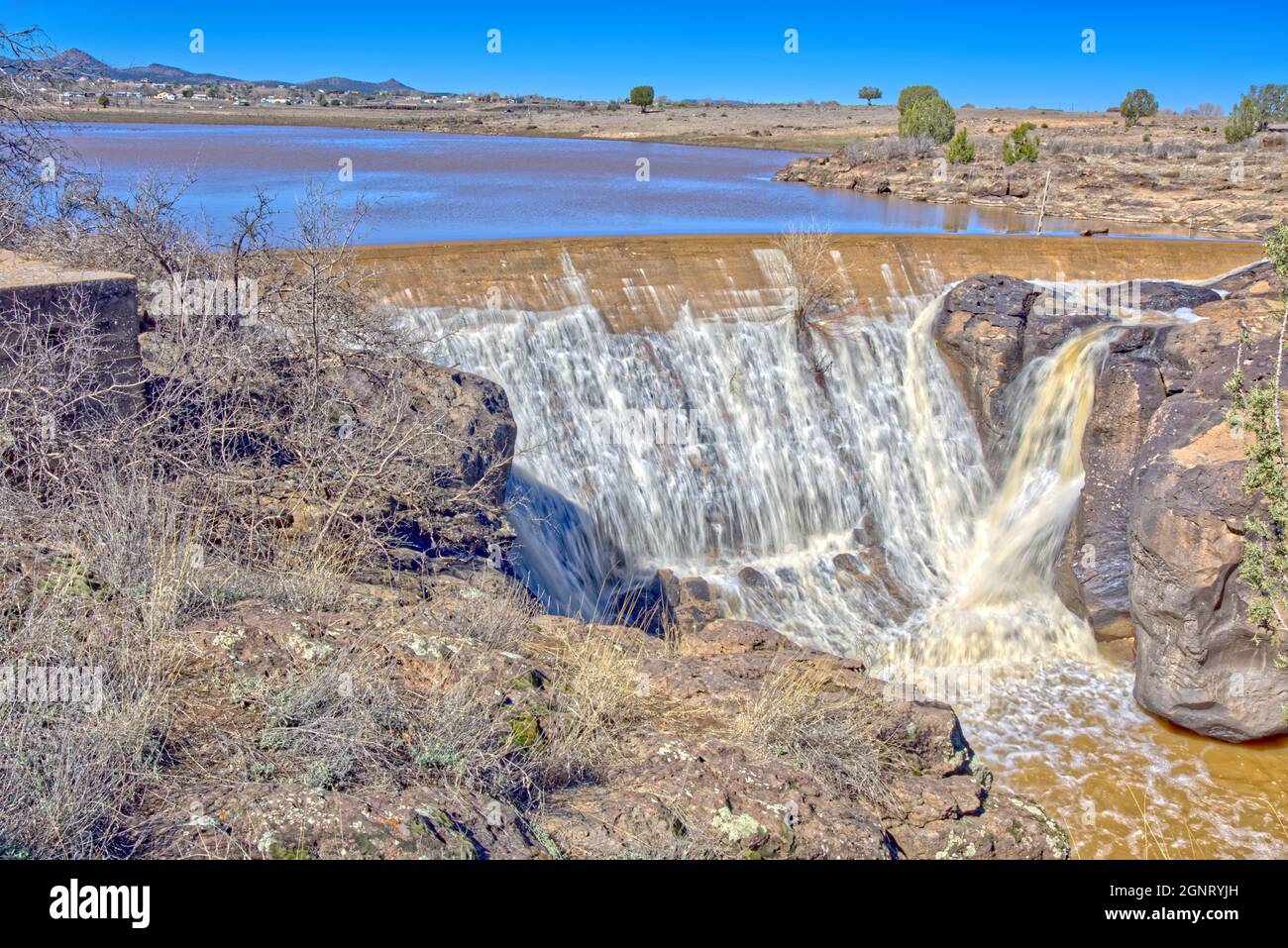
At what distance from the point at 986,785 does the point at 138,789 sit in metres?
4.55

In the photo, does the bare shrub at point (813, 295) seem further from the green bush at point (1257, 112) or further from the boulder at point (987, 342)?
the green bush at point (1257, 112)

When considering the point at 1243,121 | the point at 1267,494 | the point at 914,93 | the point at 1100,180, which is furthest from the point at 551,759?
the point at 914,93

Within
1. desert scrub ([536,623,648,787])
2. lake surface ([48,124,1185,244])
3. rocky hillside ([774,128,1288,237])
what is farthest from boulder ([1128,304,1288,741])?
rocky hillside ([774,128,1288,237])

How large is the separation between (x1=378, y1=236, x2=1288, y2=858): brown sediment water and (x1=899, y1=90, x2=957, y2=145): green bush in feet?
103

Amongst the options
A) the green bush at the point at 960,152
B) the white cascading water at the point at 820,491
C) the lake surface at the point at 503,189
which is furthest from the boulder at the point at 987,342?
the green bush at the point at 960,152

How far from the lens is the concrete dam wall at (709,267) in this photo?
12930mm

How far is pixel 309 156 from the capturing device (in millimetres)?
31297

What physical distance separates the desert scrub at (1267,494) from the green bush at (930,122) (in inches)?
1454

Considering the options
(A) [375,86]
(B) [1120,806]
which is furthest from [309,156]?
(A) [375,86]

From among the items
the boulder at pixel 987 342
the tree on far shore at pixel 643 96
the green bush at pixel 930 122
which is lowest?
the boulder at pixel 987 342

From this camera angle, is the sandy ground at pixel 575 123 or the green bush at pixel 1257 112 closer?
the green bush at pixel 1257 112

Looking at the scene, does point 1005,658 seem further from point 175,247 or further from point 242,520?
point 175,247

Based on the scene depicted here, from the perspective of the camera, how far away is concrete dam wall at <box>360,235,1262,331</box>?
12.9 meters

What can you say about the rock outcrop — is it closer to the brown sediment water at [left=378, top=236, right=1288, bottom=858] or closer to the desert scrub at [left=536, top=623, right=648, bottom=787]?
the desert scrub at [left=536, top=623, right=648, bottom=787]
